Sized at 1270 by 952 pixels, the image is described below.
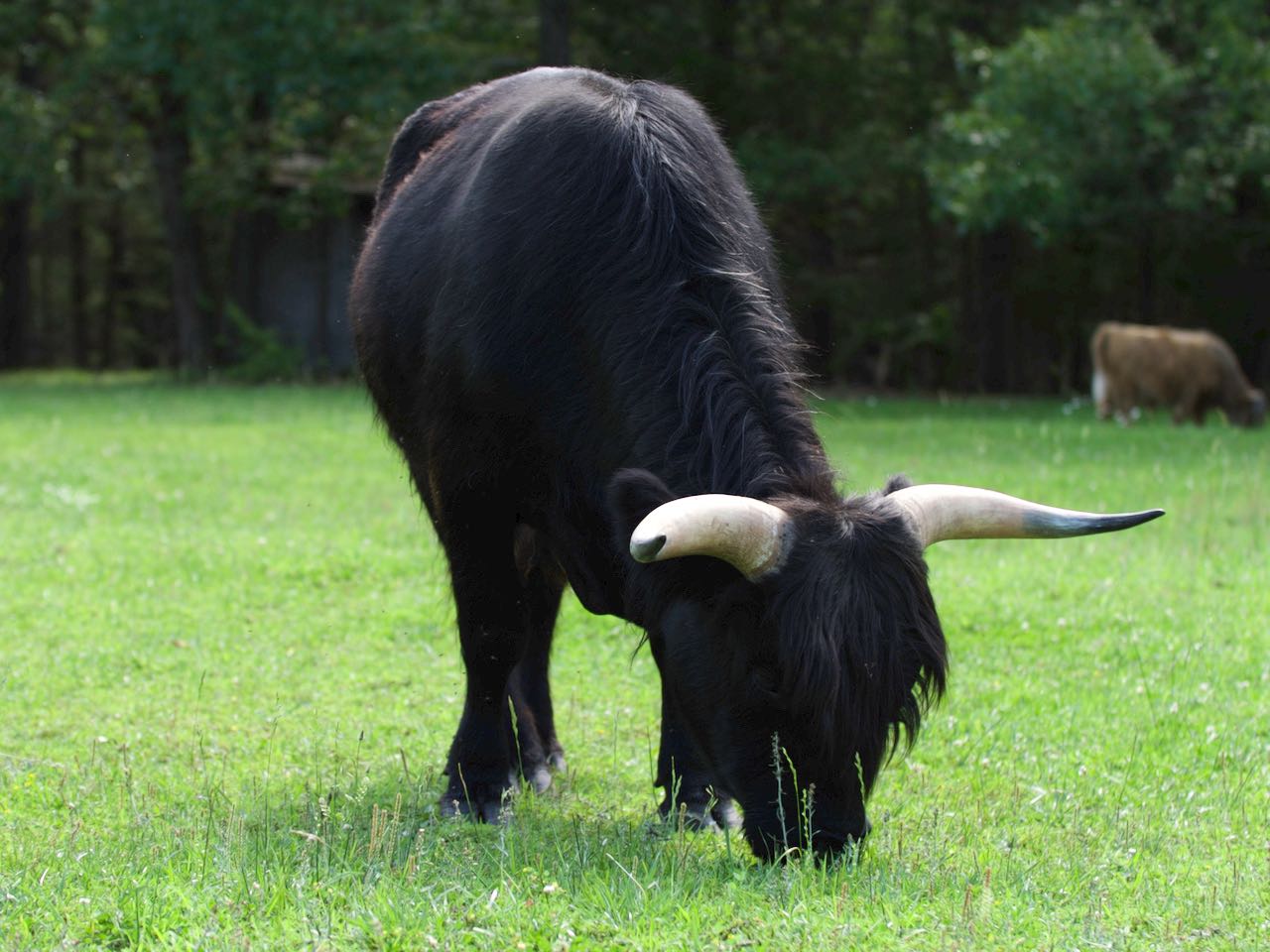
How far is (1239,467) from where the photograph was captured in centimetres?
1474

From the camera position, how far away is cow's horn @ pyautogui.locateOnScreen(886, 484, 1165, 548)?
4.34 m

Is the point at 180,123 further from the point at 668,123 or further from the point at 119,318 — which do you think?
the point at 668,123

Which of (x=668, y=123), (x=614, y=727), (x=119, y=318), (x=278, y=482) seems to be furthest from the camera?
(x=119, y=318)

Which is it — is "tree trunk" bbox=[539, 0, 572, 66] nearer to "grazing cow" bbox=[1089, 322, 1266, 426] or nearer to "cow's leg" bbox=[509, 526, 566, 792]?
"grazing cow" bbox=[1089, 322, 1266, 426]

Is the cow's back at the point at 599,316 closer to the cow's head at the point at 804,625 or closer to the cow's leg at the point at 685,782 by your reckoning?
the cow's head at the point at 804,625

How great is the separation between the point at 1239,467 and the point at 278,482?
29.6 ft

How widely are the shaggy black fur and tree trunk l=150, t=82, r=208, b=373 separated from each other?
24.4 m

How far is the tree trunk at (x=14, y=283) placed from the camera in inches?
1422

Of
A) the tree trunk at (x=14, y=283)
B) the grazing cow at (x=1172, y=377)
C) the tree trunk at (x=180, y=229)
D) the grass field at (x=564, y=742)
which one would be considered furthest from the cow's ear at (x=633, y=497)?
the tree trunk at (x=14, y=283)

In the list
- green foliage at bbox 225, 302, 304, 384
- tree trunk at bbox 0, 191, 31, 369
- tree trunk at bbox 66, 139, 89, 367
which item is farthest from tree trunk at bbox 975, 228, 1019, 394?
tree trunk at bbox 66, 139, 89, 367

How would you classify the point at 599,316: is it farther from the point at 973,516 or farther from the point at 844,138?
the point at 844,138

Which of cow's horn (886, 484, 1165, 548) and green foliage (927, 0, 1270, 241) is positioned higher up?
A: green foliage (927, 0, 1270, 241)

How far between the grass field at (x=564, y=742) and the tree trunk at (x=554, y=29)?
515 inches

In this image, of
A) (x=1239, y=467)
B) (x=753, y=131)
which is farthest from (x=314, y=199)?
(x=1239, y=467)
